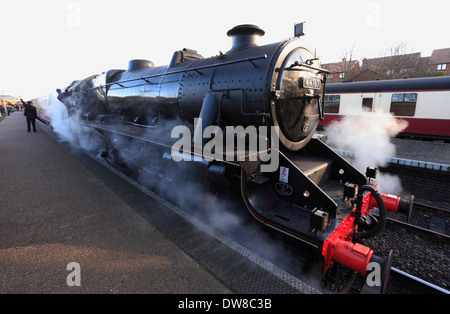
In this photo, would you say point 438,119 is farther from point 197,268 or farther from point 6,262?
point 6,262

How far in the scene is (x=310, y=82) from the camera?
3.70 m

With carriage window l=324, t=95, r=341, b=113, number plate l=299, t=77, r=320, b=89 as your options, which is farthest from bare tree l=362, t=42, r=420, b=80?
number plate l=299, t=77, r=320, b=89

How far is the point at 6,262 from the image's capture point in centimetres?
295

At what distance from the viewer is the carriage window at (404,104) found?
11.0 metres

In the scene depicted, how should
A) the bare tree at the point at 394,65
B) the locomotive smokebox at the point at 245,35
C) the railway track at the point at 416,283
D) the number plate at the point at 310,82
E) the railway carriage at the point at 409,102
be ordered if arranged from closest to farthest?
1. the railway track at the point at 416,283
2. the number plate at the point at 310,82
3. the locomotive smokebox at the point at 245,35
4. the railway carriage at the point at 409,102
5. the bare tree at the point at 394,65

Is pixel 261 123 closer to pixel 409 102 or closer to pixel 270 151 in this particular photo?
pixel 270 151

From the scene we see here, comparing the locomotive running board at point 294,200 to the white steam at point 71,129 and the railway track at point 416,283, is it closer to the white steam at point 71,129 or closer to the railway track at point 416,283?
the railway track at point 416,283

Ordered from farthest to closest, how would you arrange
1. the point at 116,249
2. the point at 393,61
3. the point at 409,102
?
the point at 393,61 → the point at 409,102 → the point at 116,249

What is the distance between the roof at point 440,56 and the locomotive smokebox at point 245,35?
164 ft

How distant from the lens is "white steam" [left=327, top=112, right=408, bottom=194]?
6.90m

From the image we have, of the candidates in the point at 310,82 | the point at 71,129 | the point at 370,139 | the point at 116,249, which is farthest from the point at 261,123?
the point at 71,129

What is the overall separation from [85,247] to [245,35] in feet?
13.8

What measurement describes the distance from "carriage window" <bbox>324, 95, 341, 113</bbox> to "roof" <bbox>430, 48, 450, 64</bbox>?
39.8 m

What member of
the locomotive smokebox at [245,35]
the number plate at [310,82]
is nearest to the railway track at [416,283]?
the number plate at [310,82]
